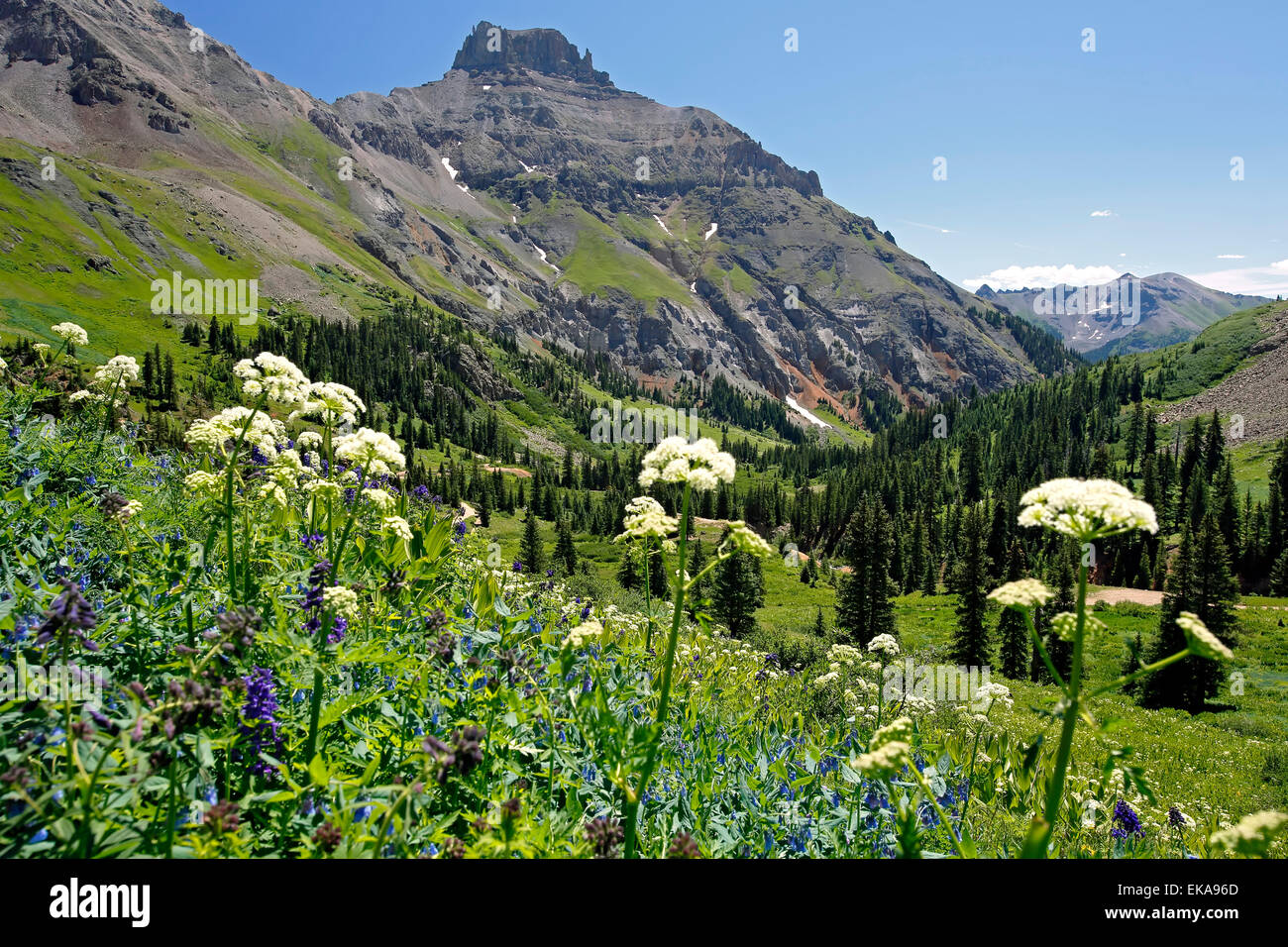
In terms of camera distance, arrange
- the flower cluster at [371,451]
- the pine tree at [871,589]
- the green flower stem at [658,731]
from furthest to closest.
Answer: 1. the pine tree at [871,589]
2. the flower cluster at [371,451]
3. the green flower stem at [658,731]

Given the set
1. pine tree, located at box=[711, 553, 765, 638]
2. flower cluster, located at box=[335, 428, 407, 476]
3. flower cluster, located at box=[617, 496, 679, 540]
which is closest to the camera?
flower cluster, located at box=[617, 496, 679, 540]

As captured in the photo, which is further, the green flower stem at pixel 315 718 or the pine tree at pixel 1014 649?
the pine tree at pixel 1014 649

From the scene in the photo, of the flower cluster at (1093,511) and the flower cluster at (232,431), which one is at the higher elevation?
the flower cluster at (232,431)

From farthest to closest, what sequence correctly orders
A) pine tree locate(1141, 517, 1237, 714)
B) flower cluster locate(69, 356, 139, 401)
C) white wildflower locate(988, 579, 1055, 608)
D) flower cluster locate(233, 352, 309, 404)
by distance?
pine tree locate(1141, 517, 1237, 714), flower cluster locate(69, 356, 139, 401), flower cluster locate(233, 352, 309, 404), white wildflower locate(988, 579, 1055, 608)

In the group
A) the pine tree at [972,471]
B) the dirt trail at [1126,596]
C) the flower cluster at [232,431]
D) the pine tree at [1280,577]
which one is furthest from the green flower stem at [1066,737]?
the pine tree at [972,471]

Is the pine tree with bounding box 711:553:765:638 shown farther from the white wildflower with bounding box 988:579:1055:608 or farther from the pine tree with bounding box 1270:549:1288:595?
the pine tree with bounding box 1270:549:1288:595

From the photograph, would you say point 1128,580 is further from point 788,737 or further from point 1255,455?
point 788,737

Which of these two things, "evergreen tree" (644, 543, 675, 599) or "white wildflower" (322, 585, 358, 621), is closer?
"white wildflower" (322, 585, 358, 621)

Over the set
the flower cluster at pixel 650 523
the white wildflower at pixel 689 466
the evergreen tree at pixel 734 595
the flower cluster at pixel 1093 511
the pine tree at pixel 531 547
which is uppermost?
the white wildflower at pixel 689 466

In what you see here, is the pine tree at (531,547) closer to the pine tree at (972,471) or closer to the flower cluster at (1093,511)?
the flower cluster at (1093,511)

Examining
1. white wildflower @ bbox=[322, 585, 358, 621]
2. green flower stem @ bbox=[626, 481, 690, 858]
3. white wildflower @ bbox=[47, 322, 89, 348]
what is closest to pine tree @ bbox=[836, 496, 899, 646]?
white wildflower @ bbox=[47, 322, 89, 348]

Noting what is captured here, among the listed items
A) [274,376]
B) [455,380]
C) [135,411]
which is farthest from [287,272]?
[274,376]

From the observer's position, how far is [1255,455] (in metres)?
137
